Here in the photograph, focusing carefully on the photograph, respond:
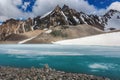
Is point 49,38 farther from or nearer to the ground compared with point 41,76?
farther from the ground

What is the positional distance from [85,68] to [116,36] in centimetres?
11026

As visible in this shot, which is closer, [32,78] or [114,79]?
[32,78]

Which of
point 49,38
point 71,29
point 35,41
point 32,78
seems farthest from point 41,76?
A: point 71,29

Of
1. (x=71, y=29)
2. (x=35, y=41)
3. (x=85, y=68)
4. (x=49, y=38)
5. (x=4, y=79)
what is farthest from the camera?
(x=71, y=29)

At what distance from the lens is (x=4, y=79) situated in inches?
798

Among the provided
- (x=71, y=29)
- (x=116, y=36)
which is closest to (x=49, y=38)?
(x=71, y=29)

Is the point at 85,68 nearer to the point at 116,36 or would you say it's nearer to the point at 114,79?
the point at 114,79

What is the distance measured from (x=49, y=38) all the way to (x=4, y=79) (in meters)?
155

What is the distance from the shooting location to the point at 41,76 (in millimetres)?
21719

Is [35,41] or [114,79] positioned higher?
[35,41]

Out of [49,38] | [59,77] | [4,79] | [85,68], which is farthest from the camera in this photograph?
[49,38]

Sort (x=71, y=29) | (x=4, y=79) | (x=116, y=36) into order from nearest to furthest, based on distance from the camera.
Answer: (x=4, y=79), (x=116, y=36), (x=71, y=29)

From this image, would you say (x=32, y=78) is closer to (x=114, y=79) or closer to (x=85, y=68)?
(x=114, y=79)

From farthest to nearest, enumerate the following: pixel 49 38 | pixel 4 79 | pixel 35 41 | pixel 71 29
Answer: pixel 71 29, pixel 49 38, pixel 35 41, pixel 4 79
